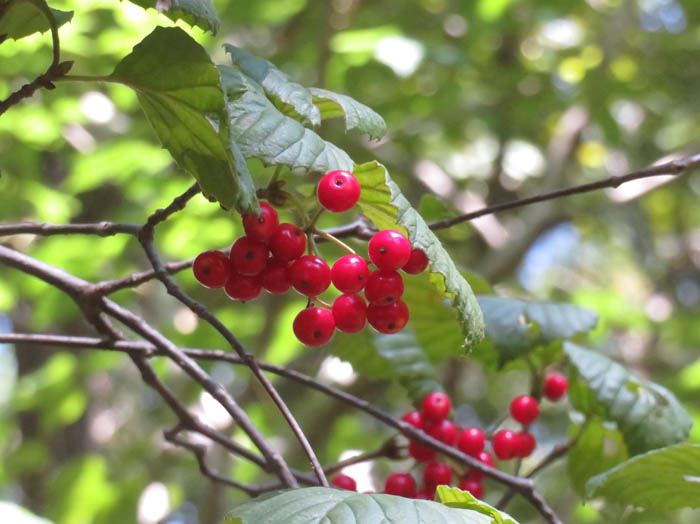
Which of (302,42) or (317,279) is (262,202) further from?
(302,42)

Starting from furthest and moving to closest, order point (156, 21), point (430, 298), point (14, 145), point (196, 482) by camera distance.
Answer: point (196, 482) < point (14, 145) < point (156, 21) < point (430, 298)

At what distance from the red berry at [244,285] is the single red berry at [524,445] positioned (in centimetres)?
79

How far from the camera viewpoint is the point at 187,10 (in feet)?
2.84

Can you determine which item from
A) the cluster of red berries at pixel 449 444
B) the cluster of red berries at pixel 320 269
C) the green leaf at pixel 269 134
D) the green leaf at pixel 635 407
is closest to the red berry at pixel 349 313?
the cluster of red berries at pixel 320 269

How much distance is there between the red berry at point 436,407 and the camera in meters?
1.48

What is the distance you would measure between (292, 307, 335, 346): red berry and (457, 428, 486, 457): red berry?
50 cm

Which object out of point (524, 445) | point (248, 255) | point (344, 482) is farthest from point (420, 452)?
point (248, 255)

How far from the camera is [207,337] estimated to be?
2906 millimetres

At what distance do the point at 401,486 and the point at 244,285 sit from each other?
52 cm

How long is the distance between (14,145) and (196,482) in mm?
3010

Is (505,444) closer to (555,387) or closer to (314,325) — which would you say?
(555,387)

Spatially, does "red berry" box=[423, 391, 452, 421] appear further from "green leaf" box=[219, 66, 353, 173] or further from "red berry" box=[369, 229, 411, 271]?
"green leaf" box=[219, 66, 353, 173]

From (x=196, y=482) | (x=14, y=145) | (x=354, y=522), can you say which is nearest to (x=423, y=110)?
(x=14, y=145)

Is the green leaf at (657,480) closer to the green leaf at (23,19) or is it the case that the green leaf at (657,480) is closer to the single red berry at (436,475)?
the single red berry at (436,475)
